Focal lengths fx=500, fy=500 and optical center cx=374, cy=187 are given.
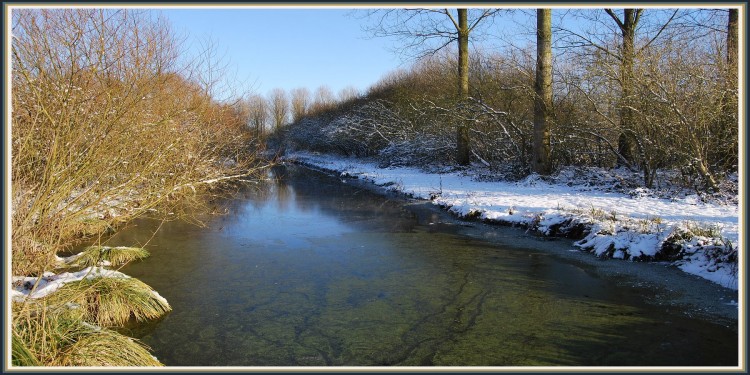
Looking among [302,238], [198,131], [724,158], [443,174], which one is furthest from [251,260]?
[443,174]

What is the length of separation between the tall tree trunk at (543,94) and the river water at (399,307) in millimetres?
4929

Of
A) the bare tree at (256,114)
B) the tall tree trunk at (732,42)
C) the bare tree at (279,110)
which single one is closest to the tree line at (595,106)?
the tall tree trunk at (732,42)

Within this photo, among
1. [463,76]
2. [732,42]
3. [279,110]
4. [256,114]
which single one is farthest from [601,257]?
[279,110]

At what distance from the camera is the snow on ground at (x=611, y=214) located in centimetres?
631

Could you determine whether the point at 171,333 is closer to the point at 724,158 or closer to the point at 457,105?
the point at 724,158

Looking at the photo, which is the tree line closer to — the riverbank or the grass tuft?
the riverbank

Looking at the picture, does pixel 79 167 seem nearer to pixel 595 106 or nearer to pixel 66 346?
pixel 66 346

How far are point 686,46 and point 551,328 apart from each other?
8.53 metres

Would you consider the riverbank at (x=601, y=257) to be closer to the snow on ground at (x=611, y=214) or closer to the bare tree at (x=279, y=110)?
the snow on ground at (x=611, y=214)

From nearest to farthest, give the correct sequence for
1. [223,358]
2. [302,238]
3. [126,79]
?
[223,358]
[126,79]
[302,238]

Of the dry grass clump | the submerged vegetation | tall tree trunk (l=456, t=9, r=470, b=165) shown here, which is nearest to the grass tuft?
the submerged vegetation

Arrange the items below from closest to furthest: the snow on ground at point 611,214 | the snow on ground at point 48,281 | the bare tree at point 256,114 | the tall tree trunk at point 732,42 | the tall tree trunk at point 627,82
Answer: the snow on ground at point 48,281 → the snow on ground at point 611,214 → the tall tree trunk at point 732,42 → the tall tree trunk at point 627,82 → the bare tree at point 256,114

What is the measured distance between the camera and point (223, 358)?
4289 millimetres

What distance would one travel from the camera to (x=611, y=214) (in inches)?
325
